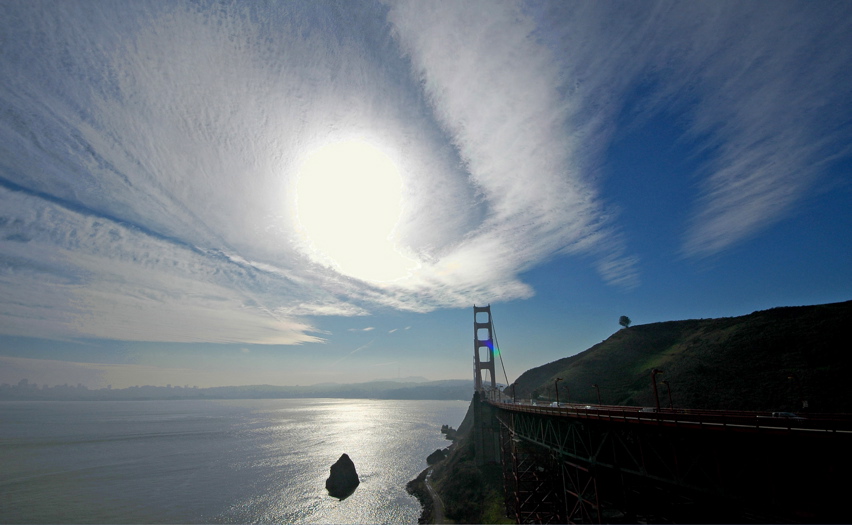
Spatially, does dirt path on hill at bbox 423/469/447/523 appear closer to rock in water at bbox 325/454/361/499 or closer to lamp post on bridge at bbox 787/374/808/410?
rock in water at bbox 325/454/361/499

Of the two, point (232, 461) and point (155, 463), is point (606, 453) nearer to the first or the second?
point (232, 461)

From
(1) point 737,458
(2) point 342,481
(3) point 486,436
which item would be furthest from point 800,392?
(2) point 342,481

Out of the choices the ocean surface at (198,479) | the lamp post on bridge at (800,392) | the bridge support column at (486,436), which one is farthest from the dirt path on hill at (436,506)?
the lamp post on bridge at (800,392)

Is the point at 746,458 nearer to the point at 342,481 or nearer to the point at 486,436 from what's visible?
the point at 486,436

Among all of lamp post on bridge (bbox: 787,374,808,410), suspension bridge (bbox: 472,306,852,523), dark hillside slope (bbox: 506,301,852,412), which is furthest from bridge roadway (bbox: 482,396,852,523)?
dark hillside slope (bbox: 506,301,852,412)

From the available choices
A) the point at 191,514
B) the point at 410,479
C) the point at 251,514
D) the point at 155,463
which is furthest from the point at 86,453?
the point at 410,479

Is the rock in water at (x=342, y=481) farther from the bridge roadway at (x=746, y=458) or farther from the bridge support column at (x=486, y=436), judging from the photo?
the bridge roadway at (x=746, y=458)
